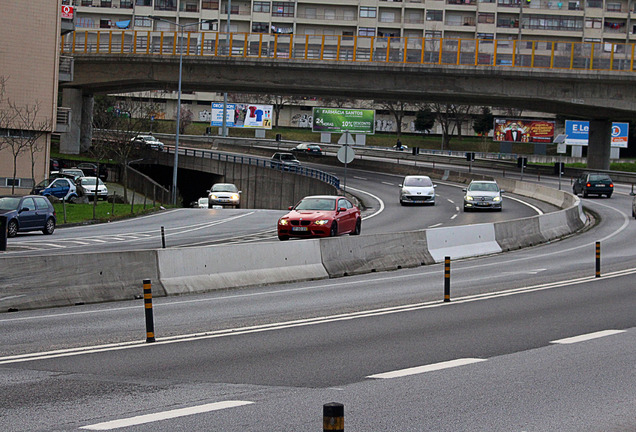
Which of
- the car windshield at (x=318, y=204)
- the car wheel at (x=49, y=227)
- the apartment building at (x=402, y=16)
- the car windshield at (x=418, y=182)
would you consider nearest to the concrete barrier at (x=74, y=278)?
the car windshield at (x=318, y=204)

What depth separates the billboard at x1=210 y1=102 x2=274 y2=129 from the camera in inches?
3969

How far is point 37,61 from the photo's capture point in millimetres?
50781

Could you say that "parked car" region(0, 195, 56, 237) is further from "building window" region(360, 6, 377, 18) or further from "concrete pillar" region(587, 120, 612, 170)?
"building window" region(360, 6, 377, 18)

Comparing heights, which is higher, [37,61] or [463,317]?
[37,61]

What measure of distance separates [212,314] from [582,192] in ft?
154

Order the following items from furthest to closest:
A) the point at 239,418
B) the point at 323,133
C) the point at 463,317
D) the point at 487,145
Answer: the point at 487,145 < the point at 323,133 < the point at 463,317 < the point at 239,418

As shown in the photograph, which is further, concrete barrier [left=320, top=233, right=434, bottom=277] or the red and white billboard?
the red and white billboard

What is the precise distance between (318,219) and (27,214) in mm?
11748

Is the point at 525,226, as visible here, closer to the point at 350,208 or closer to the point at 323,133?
the point at 350,208

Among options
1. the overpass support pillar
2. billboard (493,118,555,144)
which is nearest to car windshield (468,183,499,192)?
the overpass support pillar

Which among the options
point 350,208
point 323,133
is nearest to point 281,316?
point 350,208

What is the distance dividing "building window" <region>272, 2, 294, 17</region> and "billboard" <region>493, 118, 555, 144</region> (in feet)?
119

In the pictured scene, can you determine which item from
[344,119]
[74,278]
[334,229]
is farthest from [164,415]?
[344,119]

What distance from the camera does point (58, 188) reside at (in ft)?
155
